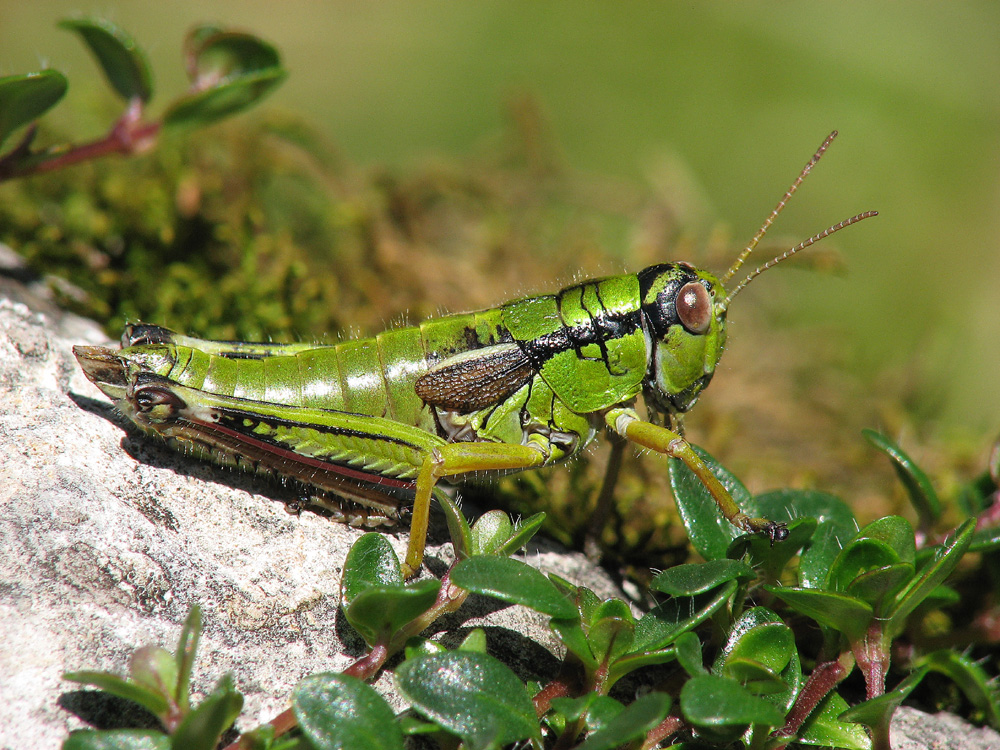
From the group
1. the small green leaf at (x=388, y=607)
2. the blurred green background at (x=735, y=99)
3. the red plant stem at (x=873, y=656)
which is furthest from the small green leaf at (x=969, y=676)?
the blurred green background at (x=735, y=99)

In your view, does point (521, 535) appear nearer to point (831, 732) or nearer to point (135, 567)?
point (831, 732)

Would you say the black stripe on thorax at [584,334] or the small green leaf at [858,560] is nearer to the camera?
the small green leaf at [858,560]

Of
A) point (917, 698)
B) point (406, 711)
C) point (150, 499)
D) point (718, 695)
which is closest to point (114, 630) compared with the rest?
point (150, 499)

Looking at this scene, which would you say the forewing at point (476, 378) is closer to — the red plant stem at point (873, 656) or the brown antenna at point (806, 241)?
the brown antenna at point (806, 241)

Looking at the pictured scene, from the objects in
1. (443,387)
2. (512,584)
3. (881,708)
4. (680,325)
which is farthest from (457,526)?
(680,325)

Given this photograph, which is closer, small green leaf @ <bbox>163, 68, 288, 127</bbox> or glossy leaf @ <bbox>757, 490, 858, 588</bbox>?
glossy leaf @ <bbox>757, 490, 858, 588</bbox>

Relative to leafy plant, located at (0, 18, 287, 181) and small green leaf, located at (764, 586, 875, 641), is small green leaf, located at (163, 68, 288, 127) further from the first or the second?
small green leaf, located at (764, 586, 875, 641)

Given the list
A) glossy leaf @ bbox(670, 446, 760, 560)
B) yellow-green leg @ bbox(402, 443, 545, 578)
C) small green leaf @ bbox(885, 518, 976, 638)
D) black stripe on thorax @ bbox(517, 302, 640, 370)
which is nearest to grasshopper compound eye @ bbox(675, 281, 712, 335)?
black stripe on thorax @ bbox(517, 302, 640, 370)
